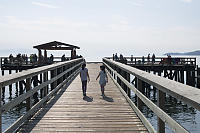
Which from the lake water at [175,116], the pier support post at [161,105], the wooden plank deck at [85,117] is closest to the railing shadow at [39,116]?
the wooden plank deck at [85,117]

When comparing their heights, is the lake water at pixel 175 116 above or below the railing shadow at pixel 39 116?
below

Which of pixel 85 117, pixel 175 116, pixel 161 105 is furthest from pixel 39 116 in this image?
pixel 175 116

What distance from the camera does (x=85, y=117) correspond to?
21.1ft

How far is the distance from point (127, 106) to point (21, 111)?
1626 centimetres

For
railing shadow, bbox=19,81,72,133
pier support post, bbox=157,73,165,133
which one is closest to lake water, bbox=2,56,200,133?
railing shadow, bbox=19,81,72,133

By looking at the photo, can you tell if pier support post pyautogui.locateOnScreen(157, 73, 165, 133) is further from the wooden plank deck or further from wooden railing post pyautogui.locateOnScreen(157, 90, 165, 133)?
the wooden plank deck

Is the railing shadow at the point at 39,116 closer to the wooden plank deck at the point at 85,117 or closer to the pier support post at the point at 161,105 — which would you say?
the wooden plank deck at the point at 85,117

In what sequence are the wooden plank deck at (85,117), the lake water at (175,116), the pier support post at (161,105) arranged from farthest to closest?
the lake water at (175,116)
the wooden plank deck at (85,117)
the pier support post at (161,105)

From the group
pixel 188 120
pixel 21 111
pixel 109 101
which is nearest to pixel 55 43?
pixel 21 111

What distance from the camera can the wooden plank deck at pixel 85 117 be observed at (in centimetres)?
547

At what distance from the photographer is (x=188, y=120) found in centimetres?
2045

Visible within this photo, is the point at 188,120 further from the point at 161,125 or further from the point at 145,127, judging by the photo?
the point at 161,125

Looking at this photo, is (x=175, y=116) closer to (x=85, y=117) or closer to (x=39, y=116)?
(x=85, y=117)

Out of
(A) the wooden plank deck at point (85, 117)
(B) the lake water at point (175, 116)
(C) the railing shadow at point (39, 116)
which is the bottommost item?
Answer: (B) the lake water at point (175, 116)
